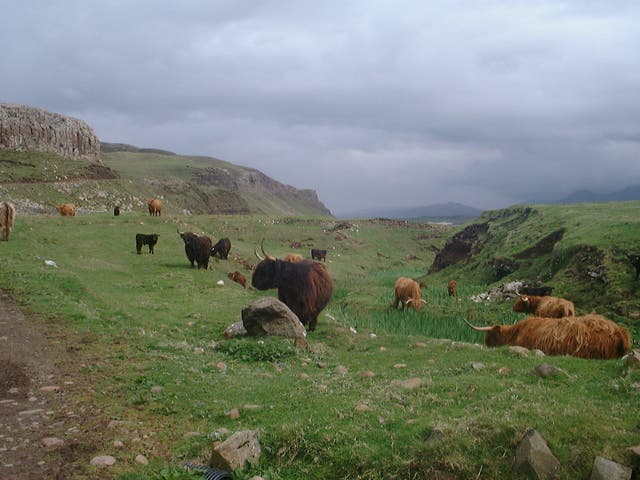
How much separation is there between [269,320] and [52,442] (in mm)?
6220

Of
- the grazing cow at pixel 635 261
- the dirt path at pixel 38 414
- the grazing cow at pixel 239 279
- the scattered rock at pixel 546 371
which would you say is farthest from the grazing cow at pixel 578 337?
the grazing cow at pixel 239 279

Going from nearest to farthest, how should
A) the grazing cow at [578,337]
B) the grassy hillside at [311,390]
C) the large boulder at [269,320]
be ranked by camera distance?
1. the grassy hillside at [311,390]
2. the grazing cow at [578,337]
3. the large boulder at [269,320]

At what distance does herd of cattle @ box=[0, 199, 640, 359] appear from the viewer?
386 inches

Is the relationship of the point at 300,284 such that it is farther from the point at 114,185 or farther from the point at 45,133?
the point at 45,133

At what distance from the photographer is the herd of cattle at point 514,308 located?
9.80m

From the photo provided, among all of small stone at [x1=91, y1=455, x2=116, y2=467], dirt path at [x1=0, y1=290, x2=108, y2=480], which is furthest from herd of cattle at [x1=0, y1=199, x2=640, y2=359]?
small stone at [x1=91, y1=455, x2=116, y2=467]

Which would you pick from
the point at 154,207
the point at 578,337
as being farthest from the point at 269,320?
the point at 154,207

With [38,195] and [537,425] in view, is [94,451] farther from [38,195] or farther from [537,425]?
[38,195]

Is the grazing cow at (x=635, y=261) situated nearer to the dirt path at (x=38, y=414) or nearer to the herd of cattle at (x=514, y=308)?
the herd of cattle at (x=514, y=308)

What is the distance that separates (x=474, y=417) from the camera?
18.1 ft

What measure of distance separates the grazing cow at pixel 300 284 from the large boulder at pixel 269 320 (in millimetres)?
2305

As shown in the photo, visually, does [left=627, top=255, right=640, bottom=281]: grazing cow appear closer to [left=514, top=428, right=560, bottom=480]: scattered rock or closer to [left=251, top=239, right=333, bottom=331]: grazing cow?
[left=251, top=239, right=333, bottom=331]: grazing cow

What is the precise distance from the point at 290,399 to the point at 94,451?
256cm

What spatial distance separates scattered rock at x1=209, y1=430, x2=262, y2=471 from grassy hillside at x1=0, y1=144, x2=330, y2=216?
54529 mm
